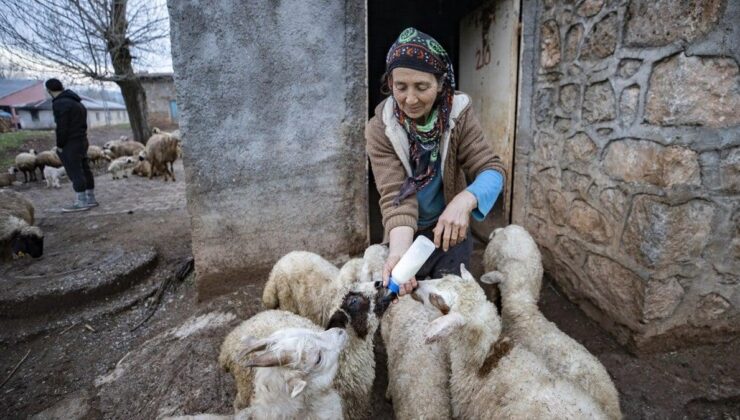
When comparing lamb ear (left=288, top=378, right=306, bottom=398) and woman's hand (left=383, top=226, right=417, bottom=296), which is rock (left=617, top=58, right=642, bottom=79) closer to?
woman's hand (left=383, top=226, right=417, bottom=296)

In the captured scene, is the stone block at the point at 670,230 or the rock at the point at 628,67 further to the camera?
the rock at the point at 628,67

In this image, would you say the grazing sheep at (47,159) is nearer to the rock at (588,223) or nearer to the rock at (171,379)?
the rock at (171,379)

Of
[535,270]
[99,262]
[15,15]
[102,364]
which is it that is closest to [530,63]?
[535,270]

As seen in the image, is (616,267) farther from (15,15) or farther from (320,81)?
(15,15)

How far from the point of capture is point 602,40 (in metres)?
2.93

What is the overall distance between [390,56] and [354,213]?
2275mm

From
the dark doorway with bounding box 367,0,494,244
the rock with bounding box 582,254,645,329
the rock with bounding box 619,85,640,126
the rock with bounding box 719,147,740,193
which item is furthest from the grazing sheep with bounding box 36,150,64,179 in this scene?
the rock with bounding box 719,147,740,193

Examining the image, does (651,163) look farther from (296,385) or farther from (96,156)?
→ (96,156)

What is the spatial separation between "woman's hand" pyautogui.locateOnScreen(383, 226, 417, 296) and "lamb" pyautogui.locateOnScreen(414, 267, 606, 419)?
0.18 meters

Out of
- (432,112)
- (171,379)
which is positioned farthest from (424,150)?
(171,379)

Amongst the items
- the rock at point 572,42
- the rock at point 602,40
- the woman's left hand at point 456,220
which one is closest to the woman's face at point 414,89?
the woman's left hand at point 456,220

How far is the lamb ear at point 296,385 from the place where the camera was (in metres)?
1.89

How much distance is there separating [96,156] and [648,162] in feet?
55.8

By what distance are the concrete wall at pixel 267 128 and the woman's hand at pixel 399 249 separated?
194 cm
